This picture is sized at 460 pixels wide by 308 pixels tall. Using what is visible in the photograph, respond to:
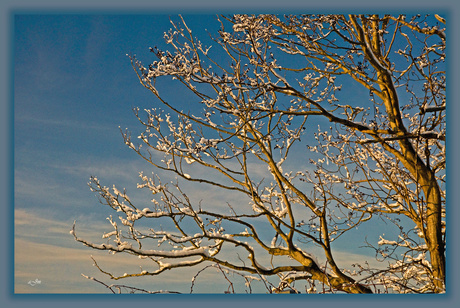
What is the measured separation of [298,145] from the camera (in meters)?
3.84

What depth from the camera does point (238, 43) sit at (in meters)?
3.39
